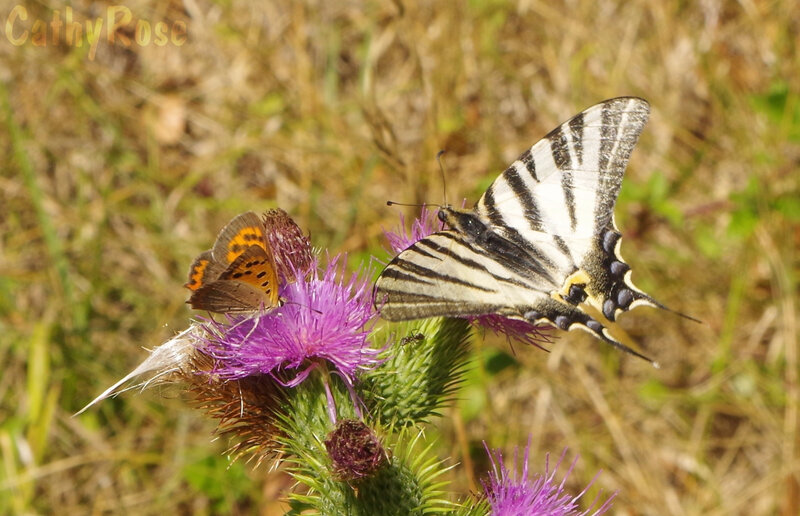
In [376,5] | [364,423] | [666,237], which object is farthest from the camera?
[376,5]

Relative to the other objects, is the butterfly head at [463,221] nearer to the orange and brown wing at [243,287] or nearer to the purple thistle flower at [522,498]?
the orange and brown wing at [243,287]

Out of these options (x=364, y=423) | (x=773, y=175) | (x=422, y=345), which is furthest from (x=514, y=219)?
(x=773, y=175)

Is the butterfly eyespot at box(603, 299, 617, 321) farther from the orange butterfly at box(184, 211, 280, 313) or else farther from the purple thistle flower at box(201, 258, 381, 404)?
the orange butterfly at box(184, 211, 280, 313)

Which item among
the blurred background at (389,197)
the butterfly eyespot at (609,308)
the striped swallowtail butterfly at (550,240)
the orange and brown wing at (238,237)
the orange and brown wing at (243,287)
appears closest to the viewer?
the orange and brown wing at (243,287)

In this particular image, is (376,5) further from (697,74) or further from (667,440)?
(667,440)

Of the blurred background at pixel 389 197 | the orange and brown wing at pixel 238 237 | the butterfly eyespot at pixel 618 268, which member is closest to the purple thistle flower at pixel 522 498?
the butterfly eyespot at pixel 618 268

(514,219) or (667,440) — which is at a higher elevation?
(514,219)

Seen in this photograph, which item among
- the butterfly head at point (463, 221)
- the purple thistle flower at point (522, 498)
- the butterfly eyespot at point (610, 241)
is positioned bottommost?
the purple thistle flower at point (522, 498)
